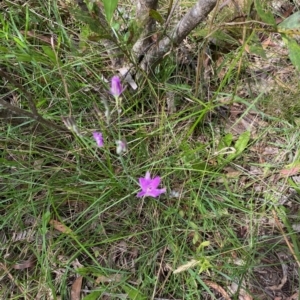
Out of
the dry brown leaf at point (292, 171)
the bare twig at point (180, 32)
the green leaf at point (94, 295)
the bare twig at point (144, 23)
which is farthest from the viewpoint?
the dry brown leaf at point (292, 171)

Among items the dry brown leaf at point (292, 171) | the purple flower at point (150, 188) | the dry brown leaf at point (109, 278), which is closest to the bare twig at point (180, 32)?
the purple flower at point (150, 188)

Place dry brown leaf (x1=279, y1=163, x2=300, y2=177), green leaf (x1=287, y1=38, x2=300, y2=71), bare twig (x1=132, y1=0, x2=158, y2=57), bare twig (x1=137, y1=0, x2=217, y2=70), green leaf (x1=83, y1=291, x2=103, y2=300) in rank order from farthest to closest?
dry brown leaf (x1=279, y1=163, x2=300, y2=177), green leaf (x1=83, y1=291, x2=103, y2=300), bare twig (x1=132, y1=0, x2=158, y2=57), bare twig (x1=137, y1=0, x2=217, y2=70), green leaf (x1=287, y1=38, x2=300, y2=71)

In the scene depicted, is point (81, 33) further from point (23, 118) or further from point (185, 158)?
point (185, 158)

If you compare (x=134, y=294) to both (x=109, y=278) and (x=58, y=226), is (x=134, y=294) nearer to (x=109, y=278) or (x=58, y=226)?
(x=109, y=278)

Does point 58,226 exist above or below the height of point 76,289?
above

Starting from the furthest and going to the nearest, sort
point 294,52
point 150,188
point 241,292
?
1. point 241,292
2. point 150,188
3. point 294,52

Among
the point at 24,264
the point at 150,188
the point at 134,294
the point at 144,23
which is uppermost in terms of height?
the point at 144,23

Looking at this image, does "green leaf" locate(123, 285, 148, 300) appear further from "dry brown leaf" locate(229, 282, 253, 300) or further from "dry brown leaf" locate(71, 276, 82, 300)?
"dry brown leaf" locate(229, 282, 253, 300)

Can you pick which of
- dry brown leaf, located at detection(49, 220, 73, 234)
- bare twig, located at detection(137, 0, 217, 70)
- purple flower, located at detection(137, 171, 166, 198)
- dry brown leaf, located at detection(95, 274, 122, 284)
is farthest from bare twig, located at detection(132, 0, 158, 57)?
dry brown leaf, located at detection(95, 274, 122, 284)

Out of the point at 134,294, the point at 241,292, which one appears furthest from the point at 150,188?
the point at 241,292

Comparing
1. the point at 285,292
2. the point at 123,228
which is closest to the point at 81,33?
the point at 123,228

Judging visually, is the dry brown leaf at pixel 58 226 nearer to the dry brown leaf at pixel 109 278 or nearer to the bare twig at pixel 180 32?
the dry brown leaf at pixel 109 278
